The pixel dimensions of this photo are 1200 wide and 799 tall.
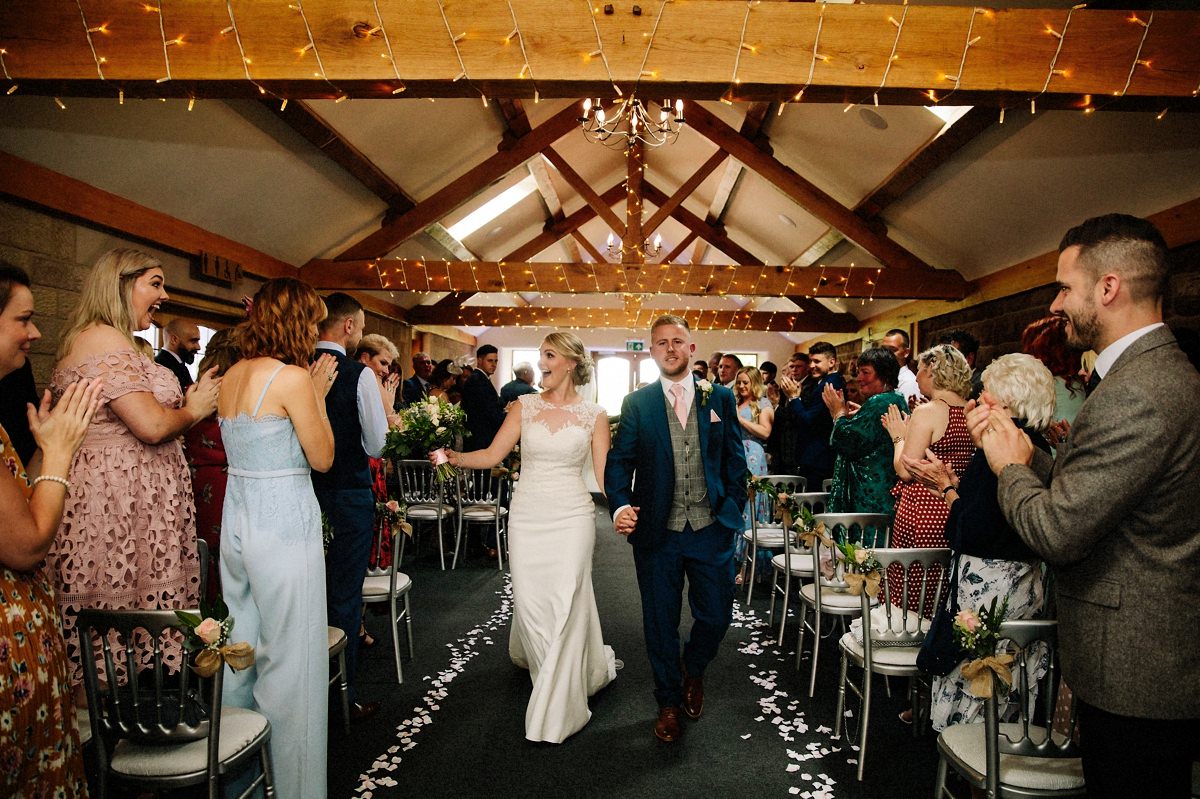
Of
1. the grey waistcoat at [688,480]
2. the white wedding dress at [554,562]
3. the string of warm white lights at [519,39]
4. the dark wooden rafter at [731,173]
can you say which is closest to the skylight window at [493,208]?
the dark wooden rafter at [731,173]

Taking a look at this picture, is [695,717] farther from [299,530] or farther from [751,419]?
[751,419]

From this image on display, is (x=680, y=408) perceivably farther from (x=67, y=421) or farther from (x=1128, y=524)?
(x=67, y=421)

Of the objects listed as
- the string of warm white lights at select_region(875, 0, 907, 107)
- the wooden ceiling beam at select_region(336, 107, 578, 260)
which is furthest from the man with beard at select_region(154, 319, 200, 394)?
the string of warm white lights at select_region(875, 0, 907, 107)

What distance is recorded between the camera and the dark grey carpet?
Answer: 7.74 feet

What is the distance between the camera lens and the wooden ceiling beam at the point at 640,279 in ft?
26.0

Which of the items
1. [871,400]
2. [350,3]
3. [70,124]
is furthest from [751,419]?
[70,124]

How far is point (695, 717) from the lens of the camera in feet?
9.41

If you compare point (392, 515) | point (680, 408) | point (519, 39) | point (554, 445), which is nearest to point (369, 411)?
point (392, 515)

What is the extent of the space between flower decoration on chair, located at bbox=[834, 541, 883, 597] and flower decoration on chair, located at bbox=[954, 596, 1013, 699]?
1.87ft

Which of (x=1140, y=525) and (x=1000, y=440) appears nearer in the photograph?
(x=1140, y=525)

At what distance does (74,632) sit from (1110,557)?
8.89 ft

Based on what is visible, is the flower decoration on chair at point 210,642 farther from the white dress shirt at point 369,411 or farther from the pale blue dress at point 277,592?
the white dress shirt at point 369,411

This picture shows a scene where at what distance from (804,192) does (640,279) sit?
2.34 m

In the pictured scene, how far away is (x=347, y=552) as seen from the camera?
276 centimetres
